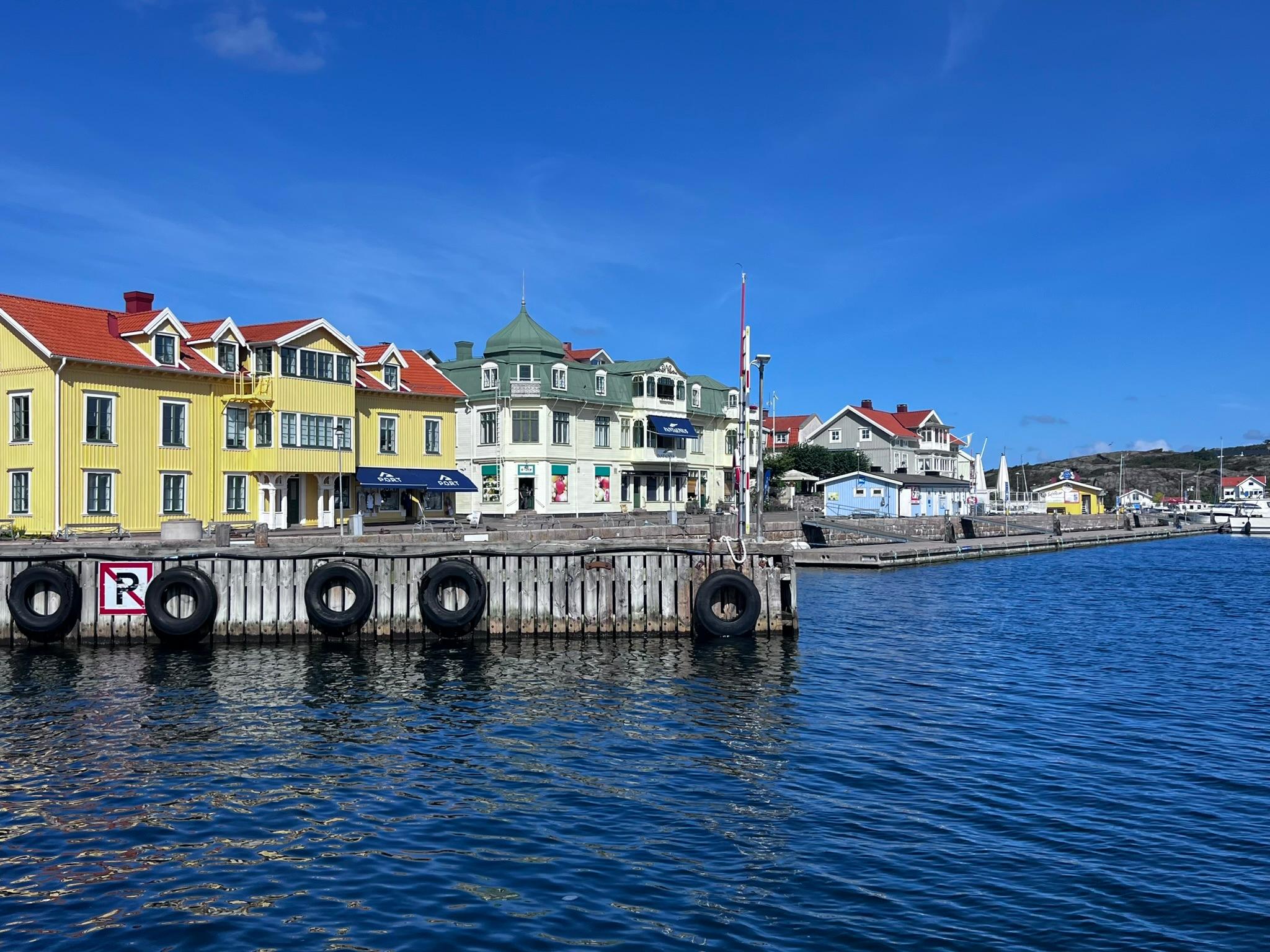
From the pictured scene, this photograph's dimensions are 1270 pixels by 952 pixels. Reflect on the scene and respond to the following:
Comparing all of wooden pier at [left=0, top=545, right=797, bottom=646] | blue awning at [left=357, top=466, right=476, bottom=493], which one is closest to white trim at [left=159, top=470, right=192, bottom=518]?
blue awning at [left=357, top=466, right=476, bottom=493]

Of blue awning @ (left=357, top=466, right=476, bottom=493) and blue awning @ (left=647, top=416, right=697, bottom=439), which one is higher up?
blue awning @ (left=647, top=416, right=697, bottom=439)

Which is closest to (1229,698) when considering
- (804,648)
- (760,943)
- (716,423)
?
(804,648)

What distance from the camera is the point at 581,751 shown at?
18906 millimetres

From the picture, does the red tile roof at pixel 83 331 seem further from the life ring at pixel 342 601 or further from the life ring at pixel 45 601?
the life ring at pixel 342 601

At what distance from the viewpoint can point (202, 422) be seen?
5225 cm

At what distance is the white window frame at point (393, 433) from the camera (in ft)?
203

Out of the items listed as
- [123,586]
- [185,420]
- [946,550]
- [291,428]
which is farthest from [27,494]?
[946,550]

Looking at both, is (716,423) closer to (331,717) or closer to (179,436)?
(179,436)

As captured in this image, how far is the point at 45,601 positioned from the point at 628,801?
22.1 metres

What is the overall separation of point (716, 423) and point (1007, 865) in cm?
8031

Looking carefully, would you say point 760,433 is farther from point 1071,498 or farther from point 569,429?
point 1071,498

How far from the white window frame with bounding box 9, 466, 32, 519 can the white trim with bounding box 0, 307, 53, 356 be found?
538 cm

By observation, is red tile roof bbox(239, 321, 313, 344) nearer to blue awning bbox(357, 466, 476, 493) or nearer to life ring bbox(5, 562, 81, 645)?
blue awning bbox(357, 466, 476, 493)

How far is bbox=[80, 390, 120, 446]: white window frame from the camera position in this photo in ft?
153
